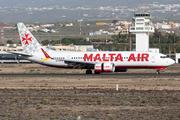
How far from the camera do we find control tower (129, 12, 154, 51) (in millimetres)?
118062

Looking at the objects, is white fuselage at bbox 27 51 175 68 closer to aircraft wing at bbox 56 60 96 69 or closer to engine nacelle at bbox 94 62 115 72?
aircraft wing at bbox 56 60 96 69

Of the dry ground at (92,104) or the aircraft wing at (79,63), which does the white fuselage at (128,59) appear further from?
the dry ground at (92,104)

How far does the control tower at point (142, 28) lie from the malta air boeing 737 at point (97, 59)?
65.0 m

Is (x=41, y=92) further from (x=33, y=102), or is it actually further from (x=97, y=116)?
(x=97, y=116)

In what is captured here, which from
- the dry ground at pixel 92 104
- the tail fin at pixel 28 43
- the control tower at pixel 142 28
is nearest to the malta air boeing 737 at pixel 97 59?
the tail fin at pixel 28 43

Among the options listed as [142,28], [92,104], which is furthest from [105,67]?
[142,28]

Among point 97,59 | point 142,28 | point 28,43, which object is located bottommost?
point 97,59

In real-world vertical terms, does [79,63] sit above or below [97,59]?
below

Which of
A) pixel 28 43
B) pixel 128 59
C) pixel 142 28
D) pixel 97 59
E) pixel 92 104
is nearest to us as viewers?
pixel 92 104

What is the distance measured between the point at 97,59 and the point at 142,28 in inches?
2660

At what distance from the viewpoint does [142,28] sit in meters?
118

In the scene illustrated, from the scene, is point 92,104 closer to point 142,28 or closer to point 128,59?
point 128,59

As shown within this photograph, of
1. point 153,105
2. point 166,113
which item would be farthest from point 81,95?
point 166,113

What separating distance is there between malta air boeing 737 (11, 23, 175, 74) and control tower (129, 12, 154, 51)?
64962 mm
